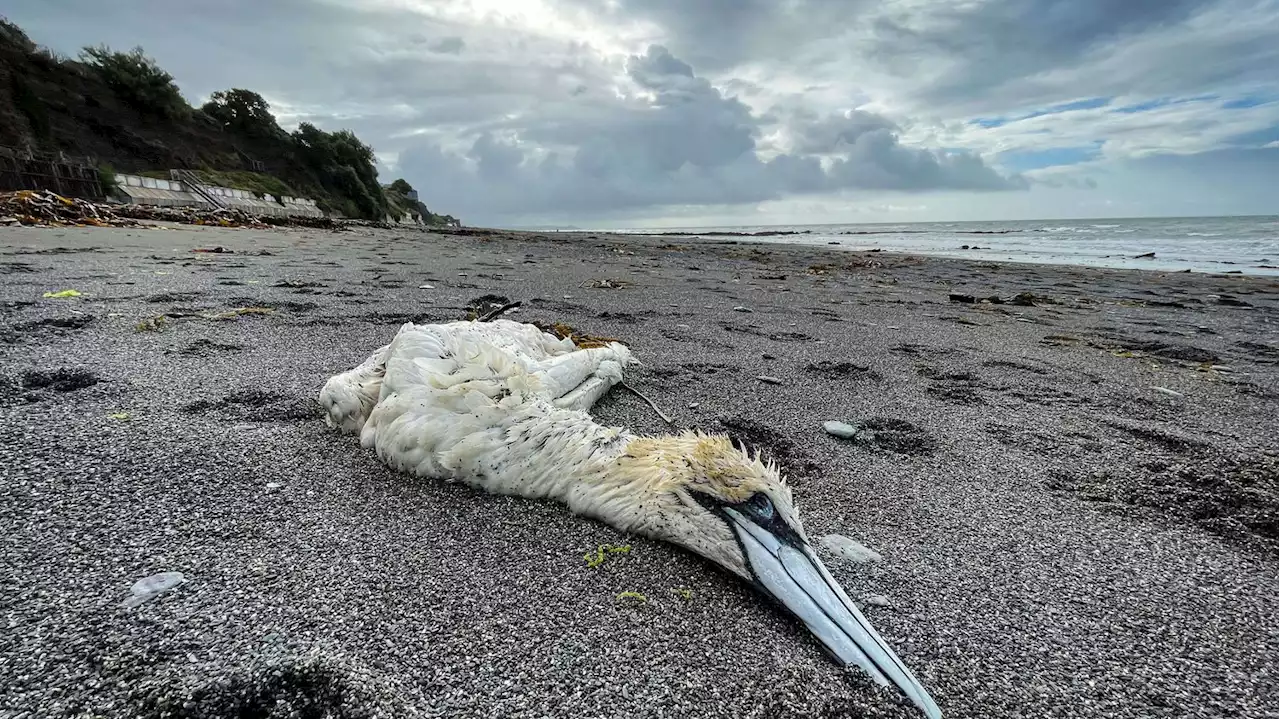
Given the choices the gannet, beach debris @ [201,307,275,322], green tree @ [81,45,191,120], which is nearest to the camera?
the gannet

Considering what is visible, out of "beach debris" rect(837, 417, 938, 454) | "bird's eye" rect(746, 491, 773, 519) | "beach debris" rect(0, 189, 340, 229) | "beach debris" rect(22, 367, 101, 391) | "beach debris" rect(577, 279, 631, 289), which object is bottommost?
"beach debris" rect(837, 417, 938, 454)

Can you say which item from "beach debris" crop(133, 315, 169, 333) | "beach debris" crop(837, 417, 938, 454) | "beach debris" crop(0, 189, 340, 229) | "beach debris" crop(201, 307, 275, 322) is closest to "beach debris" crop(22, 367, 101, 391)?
"beach debris" crop(133, 315, 169, 333)

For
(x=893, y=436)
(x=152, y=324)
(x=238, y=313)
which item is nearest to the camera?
(x=893, y=436)

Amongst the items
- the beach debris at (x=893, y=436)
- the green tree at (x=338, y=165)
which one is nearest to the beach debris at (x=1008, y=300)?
the beach debris at (x=893, y=436)

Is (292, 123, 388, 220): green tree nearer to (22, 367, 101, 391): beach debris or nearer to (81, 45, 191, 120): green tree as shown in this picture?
(81, 45, 191, 120): green tree

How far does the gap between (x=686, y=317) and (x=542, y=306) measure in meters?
1.52

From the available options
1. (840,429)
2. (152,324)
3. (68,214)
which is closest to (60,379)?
(152,324)

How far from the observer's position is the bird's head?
1.41m

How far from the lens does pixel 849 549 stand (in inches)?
75.3

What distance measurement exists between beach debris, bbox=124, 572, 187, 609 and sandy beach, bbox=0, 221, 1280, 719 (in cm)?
3

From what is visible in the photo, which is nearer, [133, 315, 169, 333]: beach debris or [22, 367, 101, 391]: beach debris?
[22, 367, 101, 391]: beach debris

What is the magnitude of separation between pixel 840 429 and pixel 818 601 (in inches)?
61.5

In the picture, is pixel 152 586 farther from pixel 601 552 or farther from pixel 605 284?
pixel 605 284

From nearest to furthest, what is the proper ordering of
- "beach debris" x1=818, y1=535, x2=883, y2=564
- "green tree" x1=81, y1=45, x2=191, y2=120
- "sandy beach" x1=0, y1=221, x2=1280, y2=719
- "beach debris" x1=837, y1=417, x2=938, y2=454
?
"sandy beach" x1=0, y1=221, x2=1280, y2=719
"beach debris" x1=818, y1=535, x2=883, y2=564
"beach debris" x1=837, y1=417, x2=938, y2=454
"green tree" x1=81, y1=45, x2=191, y2=120
